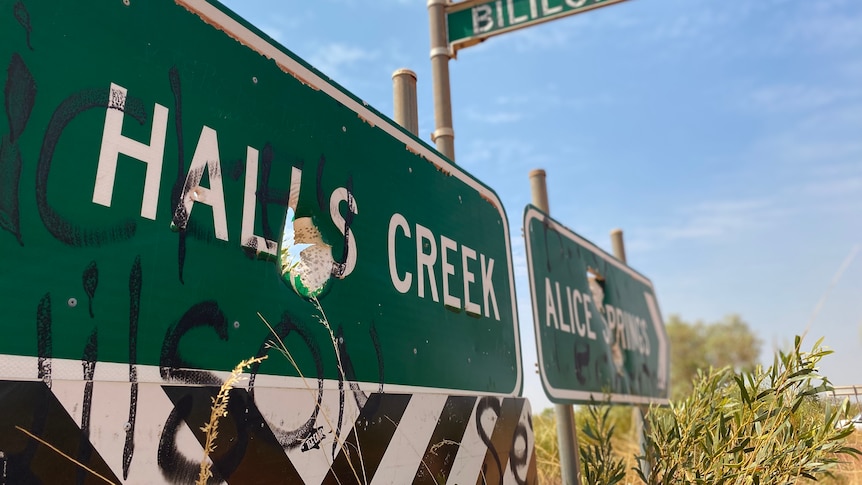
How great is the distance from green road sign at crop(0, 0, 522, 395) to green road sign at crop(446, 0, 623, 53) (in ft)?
3.28

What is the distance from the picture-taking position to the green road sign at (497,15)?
2406 mm

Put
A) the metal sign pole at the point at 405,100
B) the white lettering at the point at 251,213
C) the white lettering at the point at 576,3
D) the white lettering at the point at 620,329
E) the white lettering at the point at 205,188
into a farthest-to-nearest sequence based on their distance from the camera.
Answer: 1. the white lettering at the point at 620,329
2. the white lettering at the point at 576,3
3. the metal sign pole at the point at 405,100
4. the white lettering at the point at 251,213
5. the white lettering at the point at 205,188

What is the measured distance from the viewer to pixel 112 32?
38.2 inches

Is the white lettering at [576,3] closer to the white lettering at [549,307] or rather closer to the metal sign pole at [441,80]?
the metal sign pole at [441,80]

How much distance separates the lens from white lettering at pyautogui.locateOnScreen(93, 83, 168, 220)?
0.90 meters

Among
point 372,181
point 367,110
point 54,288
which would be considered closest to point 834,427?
point 372,181

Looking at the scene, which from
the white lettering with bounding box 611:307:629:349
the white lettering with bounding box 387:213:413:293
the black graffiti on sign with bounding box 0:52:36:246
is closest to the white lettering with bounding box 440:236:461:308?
the white lettering with bounding box 387:213:413:293

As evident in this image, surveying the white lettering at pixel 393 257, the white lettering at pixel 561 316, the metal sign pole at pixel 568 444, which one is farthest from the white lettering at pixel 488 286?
the metal sign pole at pixel 568 444

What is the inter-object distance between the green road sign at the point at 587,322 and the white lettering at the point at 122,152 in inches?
60.6

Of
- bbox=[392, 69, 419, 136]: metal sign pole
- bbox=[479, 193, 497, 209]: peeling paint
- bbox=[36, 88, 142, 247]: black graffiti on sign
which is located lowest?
bbox=[36, 88, 142, 247]: black graffiti on sign

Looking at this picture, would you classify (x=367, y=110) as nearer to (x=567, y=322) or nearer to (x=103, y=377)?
(x=103, y=377)

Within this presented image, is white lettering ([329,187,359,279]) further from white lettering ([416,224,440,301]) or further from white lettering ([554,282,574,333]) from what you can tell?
white lettering ([554,282,574,333])

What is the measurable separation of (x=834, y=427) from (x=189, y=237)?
5.45 feet

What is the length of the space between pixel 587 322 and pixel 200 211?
203 centimetres
